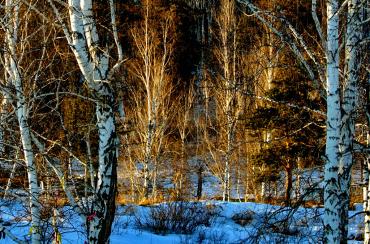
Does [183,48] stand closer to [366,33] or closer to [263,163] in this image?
[263,163]

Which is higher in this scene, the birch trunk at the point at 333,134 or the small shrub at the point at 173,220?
the birch trunk at the point at 333,134

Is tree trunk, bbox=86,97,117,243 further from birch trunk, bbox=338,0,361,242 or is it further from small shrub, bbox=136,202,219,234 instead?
small shrub, bbox=136,202,219,234

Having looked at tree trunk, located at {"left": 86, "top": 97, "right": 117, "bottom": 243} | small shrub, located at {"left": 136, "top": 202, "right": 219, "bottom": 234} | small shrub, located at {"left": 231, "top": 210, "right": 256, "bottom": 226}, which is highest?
tree trunk, located at {"left": 86, "top": 97, "right": 117, "bottom": 243}

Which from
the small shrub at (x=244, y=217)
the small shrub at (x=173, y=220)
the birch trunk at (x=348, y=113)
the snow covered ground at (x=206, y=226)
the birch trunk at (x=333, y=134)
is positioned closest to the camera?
the birch trunk at (x=333, y=134)

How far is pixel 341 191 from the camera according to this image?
4496mm

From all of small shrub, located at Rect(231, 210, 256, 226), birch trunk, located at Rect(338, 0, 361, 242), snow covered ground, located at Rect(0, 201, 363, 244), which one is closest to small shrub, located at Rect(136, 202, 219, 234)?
snow covered ground, located at Rect(0, 201, 363, 244)

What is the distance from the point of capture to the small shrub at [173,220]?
9078 millimetres

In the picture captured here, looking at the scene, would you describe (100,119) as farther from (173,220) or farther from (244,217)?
(244,217)

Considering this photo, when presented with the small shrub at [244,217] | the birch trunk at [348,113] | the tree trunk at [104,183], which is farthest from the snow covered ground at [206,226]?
the tree trunk at [104,183]

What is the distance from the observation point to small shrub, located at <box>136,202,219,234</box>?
9.08m

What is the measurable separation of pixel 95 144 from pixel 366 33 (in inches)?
419

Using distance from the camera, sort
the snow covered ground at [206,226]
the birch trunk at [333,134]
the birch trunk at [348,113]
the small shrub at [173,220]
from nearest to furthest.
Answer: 1. the birch trunk at [333,134]
2. the birch trunk at [348,113]
3. the snow covered ground at [206,226]
4. the small shrub at [173,220]

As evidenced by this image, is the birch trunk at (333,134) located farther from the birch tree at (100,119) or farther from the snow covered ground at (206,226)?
the birch tree at (100,119)

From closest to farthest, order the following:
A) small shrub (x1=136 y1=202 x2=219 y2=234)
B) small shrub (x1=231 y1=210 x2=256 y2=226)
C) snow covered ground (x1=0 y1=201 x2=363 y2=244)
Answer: snow covered ground (x1=0 y1=201 x2=363 y2=244), small shrub (x1=136 y1=202 x2=219 y2=234), small shrub (x1=231 y1=210 x2=256 y2=226)
